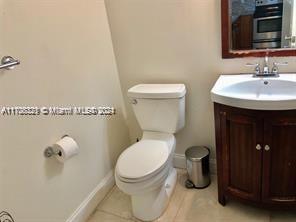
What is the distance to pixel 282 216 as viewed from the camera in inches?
67.0

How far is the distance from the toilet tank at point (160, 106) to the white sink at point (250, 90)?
0.33 meters

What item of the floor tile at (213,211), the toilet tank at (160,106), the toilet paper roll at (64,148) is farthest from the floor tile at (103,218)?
the toilet tank at (160,106)

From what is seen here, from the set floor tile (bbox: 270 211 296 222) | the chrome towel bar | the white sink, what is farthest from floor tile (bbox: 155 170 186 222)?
the chrome towel bar

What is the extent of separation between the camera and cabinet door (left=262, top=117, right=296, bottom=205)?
56.3 inches

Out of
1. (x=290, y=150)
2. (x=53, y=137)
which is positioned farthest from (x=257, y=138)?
(x=53, y=137)

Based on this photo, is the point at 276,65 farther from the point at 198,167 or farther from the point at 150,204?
the point at 150,204

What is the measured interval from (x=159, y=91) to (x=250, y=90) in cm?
61

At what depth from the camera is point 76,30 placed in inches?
67.6

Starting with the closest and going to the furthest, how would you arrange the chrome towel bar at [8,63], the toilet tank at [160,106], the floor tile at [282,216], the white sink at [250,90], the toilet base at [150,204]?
the chrome towel bar at [8,63], the white sink at [250,90], the floor tile at [282,216], the toilet base at [150,204], the toilet tank at [160,106]

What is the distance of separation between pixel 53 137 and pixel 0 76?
484mm

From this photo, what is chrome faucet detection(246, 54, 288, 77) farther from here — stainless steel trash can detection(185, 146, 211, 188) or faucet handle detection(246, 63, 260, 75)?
stainless steel trash can detection(185, 146, 211, 188)

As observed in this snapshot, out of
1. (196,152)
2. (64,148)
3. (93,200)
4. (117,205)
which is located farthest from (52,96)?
(196,152)

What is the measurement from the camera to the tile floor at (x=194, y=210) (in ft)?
5.67

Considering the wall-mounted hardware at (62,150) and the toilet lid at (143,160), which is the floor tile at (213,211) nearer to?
the toilet lid at (143,160)
